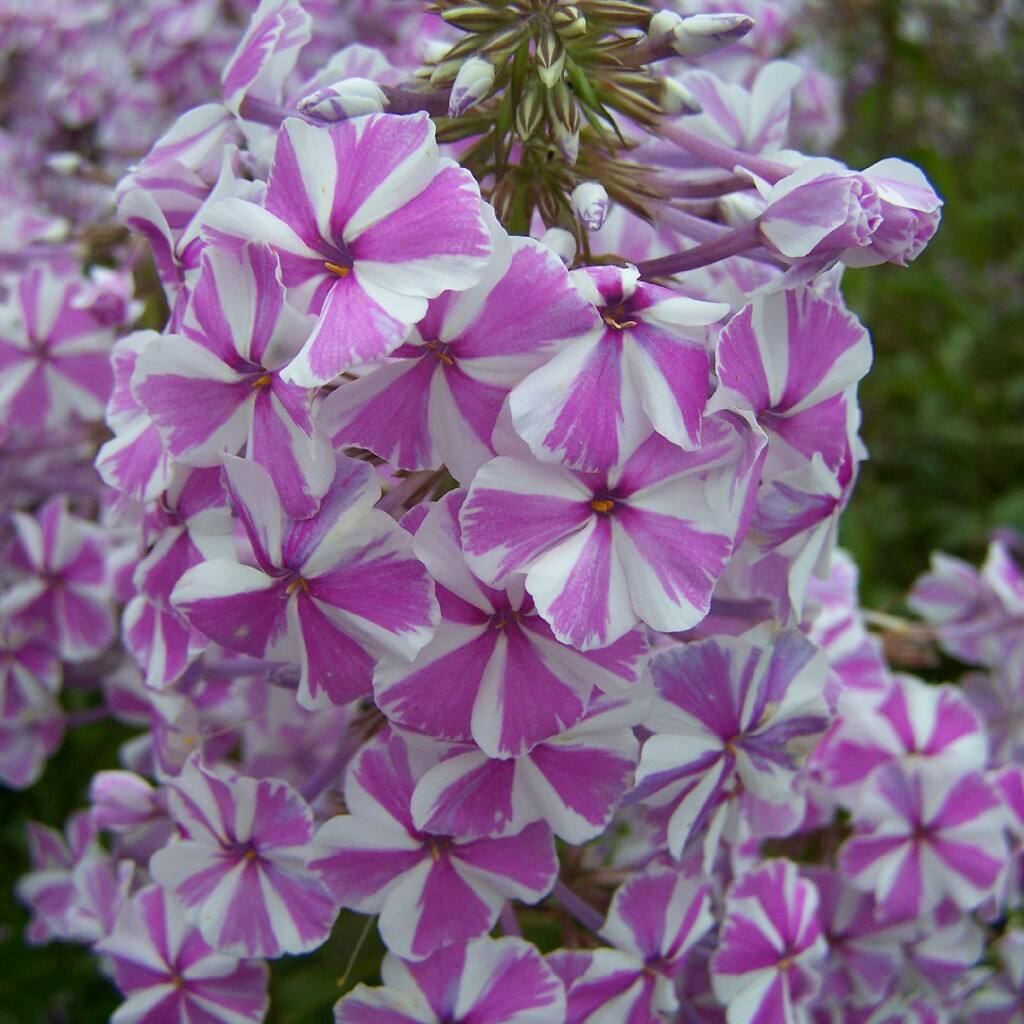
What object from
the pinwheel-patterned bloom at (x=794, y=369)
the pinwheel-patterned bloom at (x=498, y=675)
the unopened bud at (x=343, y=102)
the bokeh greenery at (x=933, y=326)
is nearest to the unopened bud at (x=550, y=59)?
the unopened bud at (x=343, y=102)

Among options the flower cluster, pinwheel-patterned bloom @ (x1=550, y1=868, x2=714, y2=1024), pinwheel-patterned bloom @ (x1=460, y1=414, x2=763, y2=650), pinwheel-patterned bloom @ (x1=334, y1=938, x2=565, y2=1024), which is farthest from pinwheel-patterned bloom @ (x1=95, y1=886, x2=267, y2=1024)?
pinwheel-patterned bloom @ (x1=460, y1=414, x2=763, y2=650)

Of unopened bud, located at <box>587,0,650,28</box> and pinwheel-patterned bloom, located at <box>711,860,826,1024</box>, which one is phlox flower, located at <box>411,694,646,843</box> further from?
unopened bud, located at <box>587,0,650,28</box>

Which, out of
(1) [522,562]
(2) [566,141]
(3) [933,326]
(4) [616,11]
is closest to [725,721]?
(1) [522,562]

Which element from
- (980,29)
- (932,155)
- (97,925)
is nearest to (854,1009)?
(97,925)

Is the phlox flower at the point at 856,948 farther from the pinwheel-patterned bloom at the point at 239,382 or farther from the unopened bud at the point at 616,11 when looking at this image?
the unopened bud at the point at 616,11

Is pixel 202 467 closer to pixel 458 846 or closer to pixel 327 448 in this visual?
pixel 327 448

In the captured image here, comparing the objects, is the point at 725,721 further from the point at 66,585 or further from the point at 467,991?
the point at 66,585
